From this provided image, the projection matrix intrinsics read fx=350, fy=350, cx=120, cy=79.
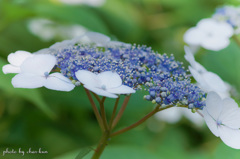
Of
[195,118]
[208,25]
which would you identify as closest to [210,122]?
[208,25]

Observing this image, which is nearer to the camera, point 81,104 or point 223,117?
point 223,117

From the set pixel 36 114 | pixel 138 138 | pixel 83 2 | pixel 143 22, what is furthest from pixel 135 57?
pixel 143 22

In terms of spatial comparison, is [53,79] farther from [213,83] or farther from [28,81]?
[213,83]

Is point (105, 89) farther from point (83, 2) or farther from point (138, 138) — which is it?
point (83, 2)

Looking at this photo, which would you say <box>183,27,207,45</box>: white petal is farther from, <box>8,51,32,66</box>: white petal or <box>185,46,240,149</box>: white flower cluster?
<box>8,51,32,66</box>: white petal

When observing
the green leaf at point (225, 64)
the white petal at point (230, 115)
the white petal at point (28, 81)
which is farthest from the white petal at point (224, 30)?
the white petal at point (28, 81)

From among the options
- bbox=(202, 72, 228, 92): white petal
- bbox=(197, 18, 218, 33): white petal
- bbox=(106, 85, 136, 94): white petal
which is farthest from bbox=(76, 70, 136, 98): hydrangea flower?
bbox=(197, 18, 218, 33): white petal
